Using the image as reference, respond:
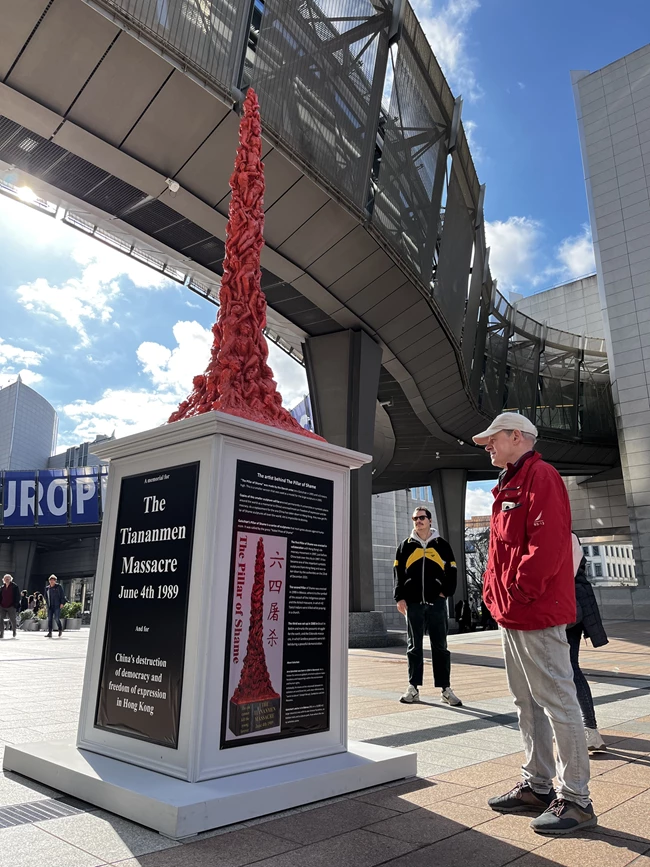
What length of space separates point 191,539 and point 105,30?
26.1 ft

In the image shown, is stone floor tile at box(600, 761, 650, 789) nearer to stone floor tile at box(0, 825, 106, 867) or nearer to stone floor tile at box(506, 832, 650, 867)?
stone floor tile at box(506, 832, 650, 867)

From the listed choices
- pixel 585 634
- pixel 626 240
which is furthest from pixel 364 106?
pixel 626 240

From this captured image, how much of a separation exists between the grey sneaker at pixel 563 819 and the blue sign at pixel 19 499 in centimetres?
5278

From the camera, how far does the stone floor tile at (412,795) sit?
3445 millimetres

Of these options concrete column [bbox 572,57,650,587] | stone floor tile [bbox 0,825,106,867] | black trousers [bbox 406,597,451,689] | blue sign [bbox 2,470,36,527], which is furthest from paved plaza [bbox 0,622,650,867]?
blue sign [bbox 2,470,36,527]

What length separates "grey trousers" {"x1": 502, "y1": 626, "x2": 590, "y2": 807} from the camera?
312cm

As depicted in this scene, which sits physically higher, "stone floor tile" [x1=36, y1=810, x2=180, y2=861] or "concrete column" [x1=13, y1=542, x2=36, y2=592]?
"concrete column" [x1=13, y1=542, x2=36, y2=592]

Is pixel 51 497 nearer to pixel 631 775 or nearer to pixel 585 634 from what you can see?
pixel 585 634

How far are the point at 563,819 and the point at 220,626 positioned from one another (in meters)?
1.88

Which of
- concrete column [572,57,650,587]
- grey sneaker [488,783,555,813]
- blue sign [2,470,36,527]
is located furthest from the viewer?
blue sign [2,470,36,527]

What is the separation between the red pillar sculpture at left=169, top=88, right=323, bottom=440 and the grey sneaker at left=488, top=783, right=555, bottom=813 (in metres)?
A: 2.38

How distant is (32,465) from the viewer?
337 ft

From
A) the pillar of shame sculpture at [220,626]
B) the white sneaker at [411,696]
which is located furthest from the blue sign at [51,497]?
the pillar of shame sculpture at [220,626]

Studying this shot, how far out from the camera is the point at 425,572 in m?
7.06
